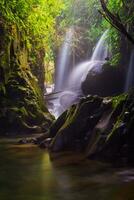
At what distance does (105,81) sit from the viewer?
30.9 m

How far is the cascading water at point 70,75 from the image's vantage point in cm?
3317

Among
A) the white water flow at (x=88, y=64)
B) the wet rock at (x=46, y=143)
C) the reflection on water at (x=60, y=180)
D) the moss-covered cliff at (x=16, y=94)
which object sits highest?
the white water flow at (x=88, y=64)

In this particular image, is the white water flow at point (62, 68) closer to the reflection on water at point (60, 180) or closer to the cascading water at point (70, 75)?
the cascading water at point (70, 75)

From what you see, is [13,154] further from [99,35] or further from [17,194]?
[99,35]

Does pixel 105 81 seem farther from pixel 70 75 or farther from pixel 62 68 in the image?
pixel 62 68

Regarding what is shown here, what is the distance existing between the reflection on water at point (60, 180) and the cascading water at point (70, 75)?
18674 mm

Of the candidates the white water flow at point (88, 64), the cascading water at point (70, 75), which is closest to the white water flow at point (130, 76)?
the cascading water at point (70, 75)

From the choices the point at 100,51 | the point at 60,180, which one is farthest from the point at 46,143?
the point at 100,51

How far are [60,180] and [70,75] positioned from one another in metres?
33.3

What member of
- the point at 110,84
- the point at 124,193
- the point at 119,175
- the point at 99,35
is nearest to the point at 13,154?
the point at 119,175

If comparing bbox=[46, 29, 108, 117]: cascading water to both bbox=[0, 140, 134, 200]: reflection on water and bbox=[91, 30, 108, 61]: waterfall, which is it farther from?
bbox=[0, 140, 134, 200]: reflection on water

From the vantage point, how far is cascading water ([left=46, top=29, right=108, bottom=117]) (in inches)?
1306

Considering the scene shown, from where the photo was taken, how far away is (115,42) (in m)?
30.7

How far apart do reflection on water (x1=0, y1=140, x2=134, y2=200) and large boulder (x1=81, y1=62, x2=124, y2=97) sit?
17.3 m
